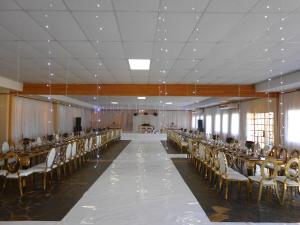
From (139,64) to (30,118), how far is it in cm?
906

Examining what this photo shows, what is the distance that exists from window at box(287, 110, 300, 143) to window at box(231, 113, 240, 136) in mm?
5636

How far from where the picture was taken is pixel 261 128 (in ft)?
42.8

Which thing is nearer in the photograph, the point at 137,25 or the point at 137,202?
the point at 137,25

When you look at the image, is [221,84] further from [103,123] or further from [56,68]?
[103,123]

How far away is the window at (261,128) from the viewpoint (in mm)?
11891

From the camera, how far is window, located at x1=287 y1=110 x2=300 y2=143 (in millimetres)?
9664

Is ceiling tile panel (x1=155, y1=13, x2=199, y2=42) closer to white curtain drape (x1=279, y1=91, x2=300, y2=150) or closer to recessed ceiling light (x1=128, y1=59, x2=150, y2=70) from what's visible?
recessed ceiling light (x1=128, y1=59, x2=150, y2=70)

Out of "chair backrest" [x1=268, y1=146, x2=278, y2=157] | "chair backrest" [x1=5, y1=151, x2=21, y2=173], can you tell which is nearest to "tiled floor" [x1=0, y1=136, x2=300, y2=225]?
"chair backrest" [x1=5, y1=151, x2=21, y2=173]

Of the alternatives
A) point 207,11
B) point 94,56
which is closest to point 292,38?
point 207,11

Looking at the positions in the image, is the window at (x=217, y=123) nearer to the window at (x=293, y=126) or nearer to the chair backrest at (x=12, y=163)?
the window at (x=293, y=126)

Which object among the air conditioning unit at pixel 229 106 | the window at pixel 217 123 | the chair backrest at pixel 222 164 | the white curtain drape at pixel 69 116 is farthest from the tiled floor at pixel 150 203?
the window at pixel 217 123

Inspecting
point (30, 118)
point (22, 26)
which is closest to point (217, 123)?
point (30, 118)

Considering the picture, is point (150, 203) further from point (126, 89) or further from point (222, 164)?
point (126, 89)

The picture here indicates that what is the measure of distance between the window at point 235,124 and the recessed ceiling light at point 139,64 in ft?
33.2
